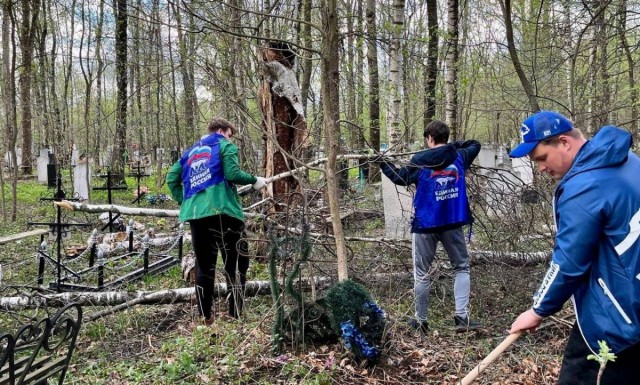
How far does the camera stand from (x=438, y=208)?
14.2ft

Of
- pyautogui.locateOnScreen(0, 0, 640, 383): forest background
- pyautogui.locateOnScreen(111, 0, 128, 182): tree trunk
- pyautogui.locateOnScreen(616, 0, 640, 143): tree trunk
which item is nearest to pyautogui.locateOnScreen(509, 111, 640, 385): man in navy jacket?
pyautogui.locateOnScreen(0, 0, 640, 383): forest background

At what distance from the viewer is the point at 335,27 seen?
147 inches

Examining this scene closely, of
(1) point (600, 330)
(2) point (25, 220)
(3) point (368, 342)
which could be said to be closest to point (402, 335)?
(3) point (368, 342)

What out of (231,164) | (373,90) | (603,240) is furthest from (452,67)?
(603,240)

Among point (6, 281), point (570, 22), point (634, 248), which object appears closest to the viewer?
point (634, 248)

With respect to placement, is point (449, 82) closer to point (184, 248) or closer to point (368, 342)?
point (184, 248)

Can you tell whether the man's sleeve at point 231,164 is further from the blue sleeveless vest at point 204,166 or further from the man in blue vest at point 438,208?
the man in blue vest at point 438,208

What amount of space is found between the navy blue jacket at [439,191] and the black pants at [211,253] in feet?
5.37

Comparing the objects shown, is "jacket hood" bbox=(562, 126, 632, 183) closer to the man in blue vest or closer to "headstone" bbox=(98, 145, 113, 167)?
the man in blue vest

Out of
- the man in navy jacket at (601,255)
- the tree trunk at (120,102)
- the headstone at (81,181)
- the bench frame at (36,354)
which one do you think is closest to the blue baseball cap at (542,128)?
the man in navy jacket at (601,255)

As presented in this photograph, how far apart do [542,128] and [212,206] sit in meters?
3.02

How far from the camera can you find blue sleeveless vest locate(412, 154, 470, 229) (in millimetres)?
4332

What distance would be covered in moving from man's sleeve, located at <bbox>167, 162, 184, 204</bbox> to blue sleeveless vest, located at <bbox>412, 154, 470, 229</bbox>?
2.23 meters

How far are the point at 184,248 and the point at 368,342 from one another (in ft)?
17.4
